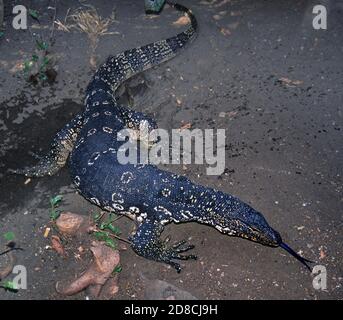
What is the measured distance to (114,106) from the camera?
24.7 feet

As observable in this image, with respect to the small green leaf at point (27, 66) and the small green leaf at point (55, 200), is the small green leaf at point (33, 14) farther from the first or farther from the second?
the small green leaf at point (55, 200)

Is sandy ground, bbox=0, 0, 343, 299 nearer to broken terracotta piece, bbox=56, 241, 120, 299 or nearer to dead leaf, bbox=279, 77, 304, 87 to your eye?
dead leaf, bbox=279, 77, 304, 87

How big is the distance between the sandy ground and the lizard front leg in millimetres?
119

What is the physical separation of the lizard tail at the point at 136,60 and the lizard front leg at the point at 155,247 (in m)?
2.82

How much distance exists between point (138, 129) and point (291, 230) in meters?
3.12

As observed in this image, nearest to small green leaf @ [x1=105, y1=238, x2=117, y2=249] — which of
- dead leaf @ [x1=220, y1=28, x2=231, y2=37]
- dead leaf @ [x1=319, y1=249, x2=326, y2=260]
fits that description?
dead leaf @ [x1=319, y1=249, x2=326, y2=260]

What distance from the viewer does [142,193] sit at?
630cm

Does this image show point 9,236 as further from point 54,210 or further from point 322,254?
point 322,254

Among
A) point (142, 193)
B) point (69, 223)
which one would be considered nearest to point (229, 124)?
point (142, 193)

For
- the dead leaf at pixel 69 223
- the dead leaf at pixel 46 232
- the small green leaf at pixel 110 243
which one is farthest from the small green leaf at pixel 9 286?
the small green leaf at pixel 110 243

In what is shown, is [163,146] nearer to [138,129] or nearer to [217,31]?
[138,129]

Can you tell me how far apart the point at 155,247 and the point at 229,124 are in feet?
8.59

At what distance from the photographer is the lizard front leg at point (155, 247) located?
609 centimetres
